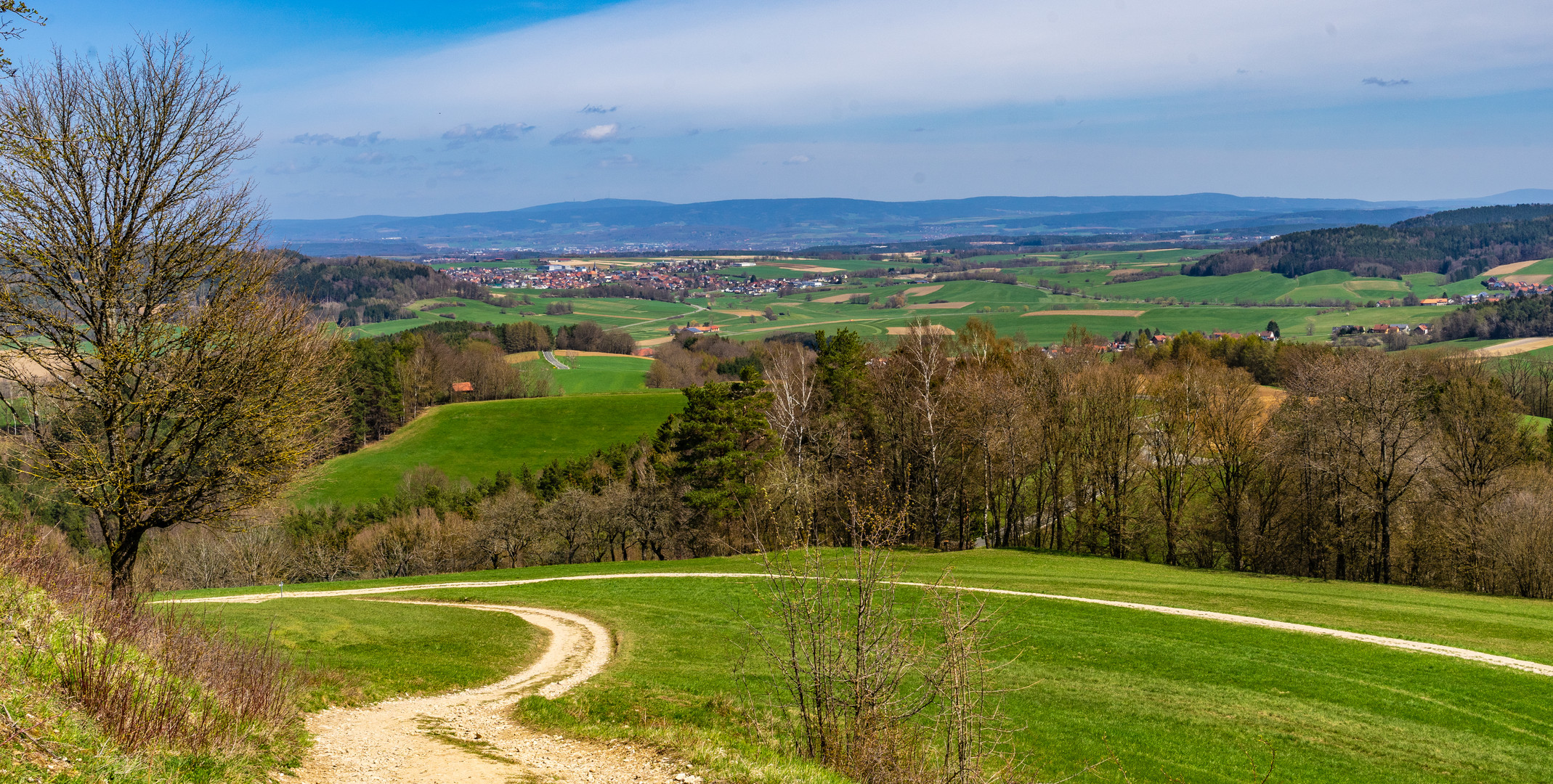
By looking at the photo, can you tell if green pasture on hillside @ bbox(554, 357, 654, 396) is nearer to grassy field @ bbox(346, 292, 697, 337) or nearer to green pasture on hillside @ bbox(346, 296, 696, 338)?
green pasture on hillside @ bbox(346, 296, 696, 338)

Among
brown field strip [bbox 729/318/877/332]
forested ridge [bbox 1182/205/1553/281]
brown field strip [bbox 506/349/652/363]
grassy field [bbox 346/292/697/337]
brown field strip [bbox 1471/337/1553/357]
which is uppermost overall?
forested ridge [bbox 1182/205/1553/281]

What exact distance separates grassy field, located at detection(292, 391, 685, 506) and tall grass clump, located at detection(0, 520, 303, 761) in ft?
192

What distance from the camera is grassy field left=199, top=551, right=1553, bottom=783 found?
42.4 feet

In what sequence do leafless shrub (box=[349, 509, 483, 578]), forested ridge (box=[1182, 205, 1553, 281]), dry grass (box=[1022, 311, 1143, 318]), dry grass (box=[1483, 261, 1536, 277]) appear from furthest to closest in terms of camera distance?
forested ridge (box=[1182, 205, 1553, 281]), dry grass (box=[1483, 261, 1536, 277]), dry grass (box=[1022, 311, 1143, 318]), leafless shrub (box=[349, 509, 483, 578])

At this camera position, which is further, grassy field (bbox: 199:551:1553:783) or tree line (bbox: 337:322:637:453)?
tree line (bbox: 337:322:637:453)

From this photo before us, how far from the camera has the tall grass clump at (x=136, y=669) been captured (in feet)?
24.9

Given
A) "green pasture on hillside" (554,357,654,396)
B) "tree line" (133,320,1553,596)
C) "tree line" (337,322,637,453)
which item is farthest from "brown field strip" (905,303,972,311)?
"tree line" (133,320,1553,596)

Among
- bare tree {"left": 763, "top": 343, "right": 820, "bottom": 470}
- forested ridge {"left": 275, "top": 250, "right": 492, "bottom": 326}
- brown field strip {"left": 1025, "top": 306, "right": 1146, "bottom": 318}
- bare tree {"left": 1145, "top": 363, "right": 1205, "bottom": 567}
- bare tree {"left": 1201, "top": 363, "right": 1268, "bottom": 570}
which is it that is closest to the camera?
bare tree {"left": 1201, "top": 363, "right": 1268, "bottom": 570}

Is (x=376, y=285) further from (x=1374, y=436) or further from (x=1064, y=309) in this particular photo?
(x=1374, y=436)

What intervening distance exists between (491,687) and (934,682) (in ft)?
32.0

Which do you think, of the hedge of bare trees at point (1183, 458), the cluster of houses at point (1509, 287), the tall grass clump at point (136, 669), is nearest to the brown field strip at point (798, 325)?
the hedge of bare trees at point (1183, 458)

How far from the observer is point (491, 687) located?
15.4 m

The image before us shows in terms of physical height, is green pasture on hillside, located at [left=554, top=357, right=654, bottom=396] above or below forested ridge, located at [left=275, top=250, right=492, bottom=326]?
below

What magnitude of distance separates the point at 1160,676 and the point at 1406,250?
21490 centimetres
